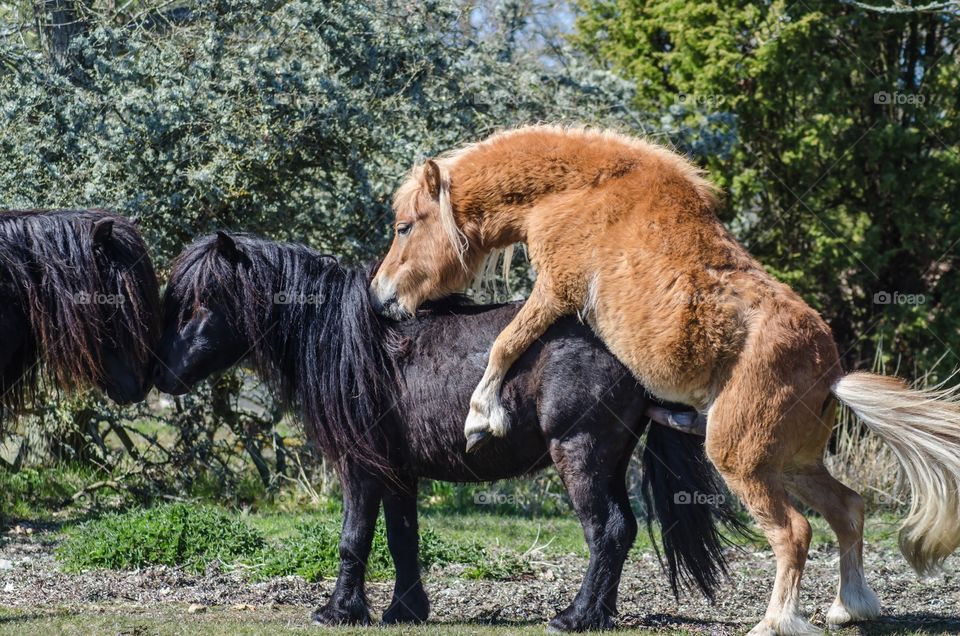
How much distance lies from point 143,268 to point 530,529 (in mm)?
4311

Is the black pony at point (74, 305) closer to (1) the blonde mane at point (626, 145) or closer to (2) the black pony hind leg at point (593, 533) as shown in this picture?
(1) the blonde mane at point (626, 145)

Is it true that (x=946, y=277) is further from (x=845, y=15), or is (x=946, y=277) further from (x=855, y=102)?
(x=845, y=15)

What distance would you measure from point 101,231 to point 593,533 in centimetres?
301

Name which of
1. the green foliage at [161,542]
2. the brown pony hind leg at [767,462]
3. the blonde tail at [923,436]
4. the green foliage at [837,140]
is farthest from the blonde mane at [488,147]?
the green foliage at [837,140]

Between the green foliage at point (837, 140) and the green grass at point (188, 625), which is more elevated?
the green foliage at point (837, 140)

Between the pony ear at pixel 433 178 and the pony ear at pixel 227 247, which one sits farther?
the pony ear at pixel 227 247

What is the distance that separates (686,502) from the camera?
5.53m

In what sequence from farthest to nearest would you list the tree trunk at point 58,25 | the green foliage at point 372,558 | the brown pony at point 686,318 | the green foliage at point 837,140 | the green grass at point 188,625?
1. the green foliage at point 837,140
2. the tree trunk at point 58,25
3. the green foliage at point 372,558
4. the green grass at point 188,625
5. the brown pony at point 686,318

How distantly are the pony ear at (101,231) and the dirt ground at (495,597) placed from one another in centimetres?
197

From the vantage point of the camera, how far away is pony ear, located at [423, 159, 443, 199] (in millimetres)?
5297

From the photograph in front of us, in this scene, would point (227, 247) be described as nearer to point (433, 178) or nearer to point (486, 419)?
point (433, 178)

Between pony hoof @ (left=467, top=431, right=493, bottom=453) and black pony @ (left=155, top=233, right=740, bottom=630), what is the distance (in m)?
0.15

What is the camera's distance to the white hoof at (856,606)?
5219 mm

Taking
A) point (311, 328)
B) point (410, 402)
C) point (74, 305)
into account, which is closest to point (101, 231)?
point (74, 305)
